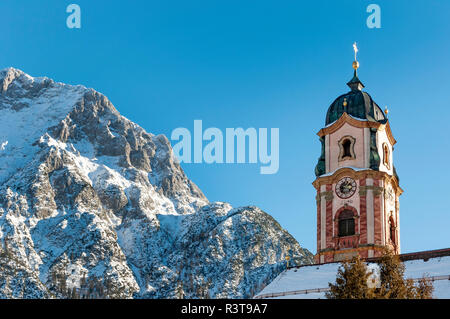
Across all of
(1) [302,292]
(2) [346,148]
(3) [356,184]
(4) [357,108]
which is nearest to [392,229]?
(3) [356,184]

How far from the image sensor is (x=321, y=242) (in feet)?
241

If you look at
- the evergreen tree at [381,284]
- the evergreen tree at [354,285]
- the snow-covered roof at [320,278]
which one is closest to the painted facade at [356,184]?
the snow-covered roof at [320,278]

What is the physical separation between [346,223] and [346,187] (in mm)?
3379

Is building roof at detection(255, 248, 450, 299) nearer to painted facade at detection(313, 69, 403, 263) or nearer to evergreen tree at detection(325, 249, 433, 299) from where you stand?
evergreen tree at detection(325, 249, 433, 299)

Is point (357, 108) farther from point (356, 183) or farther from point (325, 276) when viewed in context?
point (325, 276)

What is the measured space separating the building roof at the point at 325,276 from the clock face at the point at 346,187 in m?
11.4

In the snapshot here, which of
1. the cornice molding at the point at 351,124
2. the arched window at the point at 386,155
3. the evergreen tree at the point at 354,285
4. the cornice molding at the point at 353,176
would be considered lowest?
the evergreen tree at the point at 354,285

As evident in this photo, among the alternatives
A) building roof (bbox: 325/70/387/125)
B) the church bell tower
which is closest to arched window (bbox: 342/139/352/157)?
the church bell tower

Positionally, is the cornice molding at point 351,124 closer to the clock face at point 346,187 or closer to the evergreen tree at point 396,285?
the clock face at point 346,187

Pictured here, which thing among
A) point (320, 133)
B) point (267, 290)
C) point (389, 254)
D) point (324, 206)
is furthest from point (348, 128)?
point (389, 254)

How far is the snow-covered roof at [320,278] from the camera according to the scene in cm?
5653

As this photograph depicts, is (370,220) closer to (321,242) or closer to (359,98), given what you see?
(321,242)

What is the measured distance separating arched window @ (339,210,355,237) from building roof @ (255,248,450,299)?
30.0ft

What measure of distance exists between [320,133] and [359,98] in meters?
5.07
